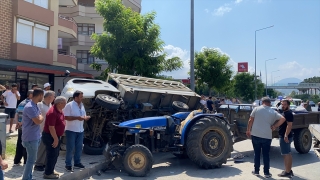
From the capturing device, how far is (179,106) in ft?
34.4

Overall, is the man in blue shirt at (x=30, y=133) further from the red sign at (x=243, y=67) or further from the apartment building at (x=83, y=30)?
the red sign at (x=243, y=67)

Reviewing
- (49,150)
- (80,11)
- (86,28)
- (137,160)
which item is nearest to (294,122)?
(137,160)

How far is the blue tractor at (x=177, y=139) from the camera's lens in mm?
7484

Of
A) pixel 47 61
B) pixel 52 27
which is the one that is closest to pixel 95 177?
pixel 47 61

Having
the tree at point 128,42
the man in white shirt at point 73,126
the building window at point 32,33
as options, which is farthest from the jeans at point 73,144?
the building window at point 32,33

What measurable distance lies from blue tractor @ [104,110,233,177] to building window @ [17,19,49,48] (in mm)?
14567

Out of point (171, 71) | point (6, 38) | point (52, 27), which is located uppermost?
point (52, 27)

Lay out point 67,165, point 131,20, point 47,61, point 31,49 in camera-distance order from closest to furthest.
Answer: point 67,165, point 131,20, point 31,49, point 47,61

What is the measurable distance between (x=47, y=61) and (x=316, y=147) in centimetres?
1917

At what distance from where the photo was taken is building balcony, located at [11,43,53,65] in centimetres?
1944

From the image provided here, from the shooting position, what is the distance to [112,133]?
870 centimetres

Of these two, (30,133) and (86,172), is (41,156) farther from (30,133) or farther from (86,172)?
(30,133)

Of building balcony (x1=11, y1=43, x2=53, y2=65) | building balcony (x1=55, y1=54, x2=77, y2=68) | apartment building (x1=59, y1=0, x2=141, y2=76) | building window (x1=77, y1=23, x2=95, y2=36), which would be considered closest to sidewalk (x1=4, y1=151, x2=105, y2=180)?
building balcony (x1=11, y1=43, x2=53, y2=65)

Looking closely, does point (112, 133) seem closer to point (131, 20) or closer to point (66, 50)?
point (131, 20)
